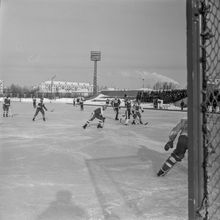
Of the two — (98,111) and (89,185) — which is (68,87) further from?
(89,185)

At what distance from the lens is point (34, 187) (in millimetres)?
3727

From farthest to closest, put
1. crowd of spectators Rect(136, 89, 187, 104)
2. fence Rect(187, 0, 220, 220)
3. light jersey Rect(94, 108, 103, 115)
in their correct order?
1. crowd of spectators Rect(136, 89, 187, 104)
2. light jersey Rect(94, 108, 103, 115)
3. fence Rect(187, 0, 220, 220)

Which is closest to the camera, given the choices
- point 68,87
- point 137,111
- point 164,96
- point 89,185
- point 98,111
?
point 89,185

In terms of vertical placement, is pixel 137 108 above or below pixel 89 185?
above

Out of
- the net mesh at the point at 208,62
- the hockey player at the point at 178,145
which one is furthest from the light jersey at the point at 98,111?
the net mesh at the point at 208,62

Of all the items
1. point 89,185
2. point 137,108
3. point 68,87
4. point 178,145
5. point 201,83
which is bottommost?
point 89,185

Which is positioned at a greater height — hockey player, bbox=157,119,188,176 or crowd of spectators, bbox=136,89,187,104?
crowd of spectators, bbox=136,89,187,104

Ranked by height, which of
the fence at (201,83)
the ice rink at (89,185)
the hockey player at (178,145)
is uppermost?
the fence at (201,83)

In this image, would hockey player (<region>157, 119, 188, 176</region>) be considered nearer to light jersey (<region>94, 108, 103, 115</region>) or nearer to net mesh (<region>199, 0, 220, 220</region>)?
net mesh (<region>199, 0, 220, 220</region>)

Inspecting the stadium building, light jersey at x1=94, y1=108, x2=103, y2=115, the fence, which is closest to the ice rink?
the fence

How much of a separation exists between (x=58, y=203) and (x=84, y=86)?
3825 inches

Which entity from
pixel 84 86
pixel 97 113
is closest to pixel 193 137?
pixel 97 113

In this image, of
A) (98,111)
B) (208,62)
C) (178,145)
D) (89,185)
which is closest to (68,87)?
(98,111)

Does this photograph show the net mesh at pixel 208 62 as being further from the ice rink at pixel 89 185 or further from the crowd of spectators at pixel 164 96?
the crowd of spectators at pixel 164 96
